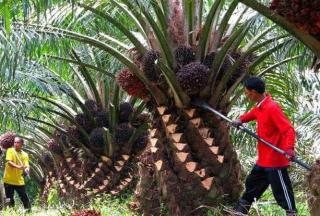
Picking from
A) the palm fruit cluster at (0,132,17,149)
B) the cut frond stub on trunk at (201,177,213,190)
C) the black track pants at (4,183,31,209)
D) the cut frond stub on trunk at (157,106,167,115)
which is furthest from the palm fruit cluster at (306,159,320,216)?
the palm fruit cluster at (0,132,17,149)

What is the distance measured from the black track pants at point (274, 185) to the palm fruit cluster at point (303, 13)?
1587 mm

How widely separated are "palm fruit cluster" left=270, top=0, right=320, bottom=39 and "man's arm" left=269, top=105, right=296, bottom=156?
129cm

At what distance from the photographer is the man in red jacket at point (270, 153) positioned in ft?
14.9

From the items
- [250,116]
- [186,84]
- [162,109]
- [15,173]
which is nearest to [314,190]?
[250,116]

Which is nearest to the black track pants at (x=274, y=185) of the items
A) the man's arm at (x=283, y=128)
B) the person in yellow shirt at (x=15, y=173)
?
the man's arm at (x=283, y=128)

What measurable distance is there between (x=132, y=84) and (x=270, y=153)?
2.08 m

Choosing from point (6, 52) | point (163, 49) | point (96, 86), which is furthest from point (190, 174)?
point (96, 86)

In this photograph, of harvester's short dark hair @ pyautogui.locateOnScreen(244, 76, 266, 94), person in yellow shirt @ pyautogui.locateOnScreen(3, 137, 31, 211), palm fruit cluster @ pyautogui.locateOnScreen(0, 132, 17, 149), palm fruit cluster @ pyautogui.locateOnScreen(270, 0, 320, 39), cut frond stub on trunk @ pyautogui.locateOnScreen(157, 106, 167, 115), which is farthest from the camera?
palm fruit cluster @ pyautogui.locateOnScreen(0, 132, 17, 149)

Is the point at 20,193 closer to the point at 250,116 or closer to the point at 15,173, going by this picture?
the point at 15,173

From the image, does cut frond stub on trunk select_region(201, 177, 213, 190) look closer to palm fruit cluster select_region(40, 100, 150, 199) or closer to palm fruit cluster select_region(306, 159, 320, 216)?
palm fruit cluster select_region(306, 159, 320, 216)

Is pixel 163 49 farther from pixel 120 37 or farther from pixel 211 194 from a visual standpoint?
pixel 120 37

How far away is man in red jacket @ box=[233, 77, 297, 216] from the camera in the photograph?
4.53 metres

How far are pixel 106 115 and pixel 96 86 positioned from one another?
0.77 metres

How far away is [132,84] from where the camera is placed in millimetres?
6176
